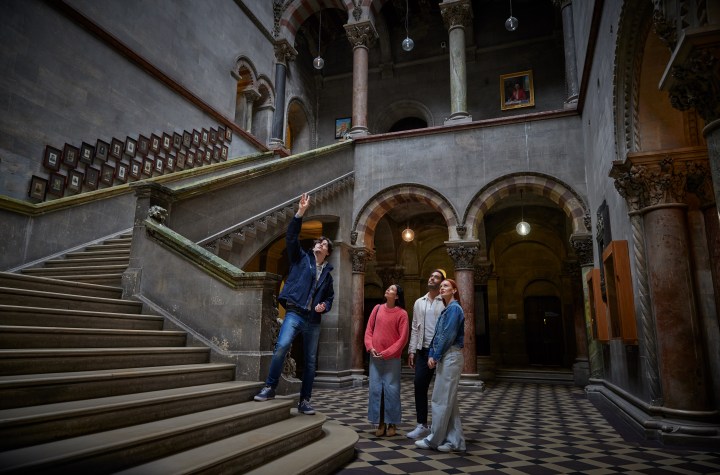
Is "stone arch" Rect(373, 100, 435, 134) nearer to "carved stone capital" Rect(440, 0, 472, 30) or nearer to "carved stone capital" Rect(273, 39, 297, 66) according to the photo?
"carved stone capital" Rect(273, 39, 297, 66)

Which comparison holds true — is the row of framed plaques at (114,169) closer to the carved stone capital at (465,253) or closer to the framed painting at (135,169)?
the framed painting at (135,169)

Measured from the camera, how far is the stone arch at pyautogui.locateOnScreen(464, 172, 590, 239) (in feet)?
32.0

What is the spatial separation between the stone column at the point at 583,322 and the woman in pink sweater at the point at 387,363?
565cm

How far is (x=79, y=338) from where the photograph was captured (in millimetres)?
3719

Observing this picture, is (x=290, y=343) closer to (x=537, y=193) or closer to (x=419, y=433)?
(x=419, y=433)

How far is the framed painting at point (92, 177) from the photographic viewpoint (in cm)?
871

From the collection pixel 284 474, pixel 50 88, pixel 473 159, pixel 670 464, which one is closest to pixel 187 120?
pixel 50 88

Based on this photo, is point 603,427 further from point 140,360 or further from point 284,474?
point 140,360

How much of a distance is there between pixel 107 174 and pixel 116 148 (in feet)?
2.22

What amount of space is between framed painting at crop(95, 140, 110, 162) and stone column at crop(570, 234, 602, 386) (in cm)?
959

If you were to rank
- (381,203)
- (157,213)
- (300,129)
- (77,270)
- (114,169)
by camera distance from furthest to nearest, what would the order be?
(300,129), (381,203), (114,169), (77,270), (157,213)

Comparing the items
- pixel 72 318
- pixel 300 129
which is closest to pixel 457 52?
pixel 300 129

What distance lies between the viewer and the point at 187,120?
12.0m

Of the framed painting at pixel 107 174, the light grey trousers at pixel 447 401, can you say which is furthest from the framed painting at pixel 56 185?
the light grey trousers at pixel 447 401
